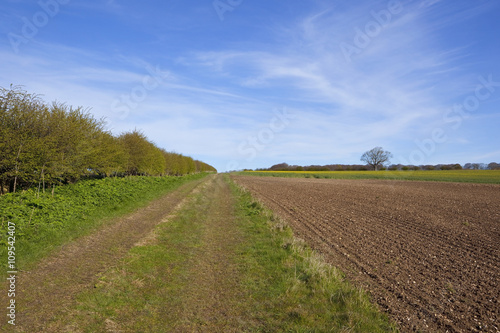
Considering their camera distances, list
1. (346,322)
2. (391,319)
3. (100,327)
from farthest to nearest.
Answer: (391,319) < (346,322) < (100,327)

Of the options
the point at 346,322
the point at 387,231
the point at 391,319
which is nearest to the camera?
the point at 346,322

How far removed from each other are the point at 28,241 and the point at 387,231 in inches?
541

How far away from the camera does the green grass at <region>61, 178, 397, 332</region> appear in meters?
4.91

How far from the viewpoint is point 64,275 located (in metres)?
6.51

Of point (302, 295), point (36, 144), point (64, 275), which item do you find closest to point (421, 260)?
point (302, 295)

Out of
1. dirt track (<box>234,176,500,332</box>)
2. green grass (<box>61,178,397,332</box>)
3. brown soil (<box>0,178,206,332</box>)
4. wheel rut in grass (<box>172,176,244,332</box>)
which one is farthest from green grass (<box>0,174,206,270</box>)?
dirt track (<box>234,176,500,332</box>)

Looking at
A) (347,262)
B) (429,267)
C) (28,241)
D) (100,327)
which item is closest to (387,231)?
(429,267)

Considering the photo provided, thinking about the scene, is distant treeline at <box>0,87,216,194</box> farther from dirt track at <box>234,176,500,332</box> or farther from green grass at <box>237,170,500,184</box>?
green grass at <box>237,170,500,184</box>

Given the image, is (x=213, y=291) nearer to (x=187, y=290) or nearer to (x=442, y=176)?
(x=187, y=290)

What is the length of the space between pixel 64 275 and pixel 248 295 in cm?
428

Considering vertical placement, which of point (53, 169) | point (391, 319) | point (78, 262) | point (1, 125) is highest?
point (1, 125)

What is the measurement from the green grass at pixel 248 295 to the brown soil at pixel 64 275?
0.32m

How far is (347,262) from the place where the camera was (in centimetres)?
850

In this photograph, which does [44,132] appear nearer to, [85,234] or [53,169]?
[53,169]
